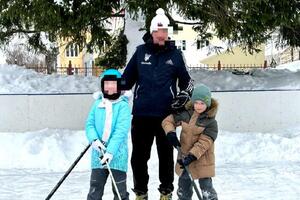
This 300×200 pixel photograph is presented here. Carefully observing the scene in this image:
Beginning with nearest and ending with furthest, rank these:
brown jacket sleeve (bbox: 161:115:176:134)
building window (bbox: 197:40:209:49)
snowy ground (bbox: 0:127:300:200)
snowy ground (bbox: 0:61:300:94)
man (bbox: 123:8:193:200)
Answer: brown jacket sleeve (bbox: 161:115:176:134), man (bbox: 123:8:193:200), snowy ground (bbox: 0:127:300:200), snowy ground (bbox: 0:61:300:94), building window (bbox: 197:40:209:49)

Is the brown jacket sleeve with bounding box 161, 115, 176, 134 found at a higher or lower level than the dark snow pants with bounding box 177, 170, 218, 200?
higher

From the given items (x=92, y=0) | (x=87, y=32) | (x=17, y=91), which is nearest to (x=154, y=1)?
(x=92, y=0)

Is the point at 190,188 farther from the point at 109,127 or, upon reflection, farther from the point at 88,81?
the point at 88,81

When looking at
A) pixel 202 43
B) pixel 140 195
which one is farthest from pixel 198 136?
pixel 202 43

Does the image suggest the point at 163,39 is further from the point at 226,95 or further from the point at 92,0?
the point at 226,95

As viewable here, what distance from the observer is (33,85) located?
9789 millimetres

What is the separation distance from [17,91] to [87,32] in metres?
1.48

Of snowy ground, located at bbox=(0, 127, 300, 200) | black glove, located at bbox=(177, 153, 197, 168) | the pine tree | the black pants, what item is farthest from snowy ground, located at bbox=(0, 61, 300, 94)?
black glove, located at bbox=(177, 153, 197, 168)

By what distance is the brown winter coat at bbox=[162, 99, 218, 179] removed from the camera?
4.54m

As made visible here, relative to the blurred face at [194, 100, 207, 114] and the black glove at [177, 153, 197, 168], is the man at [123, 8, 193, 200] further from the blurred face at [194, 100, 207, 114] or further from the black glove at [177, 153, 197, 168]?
the black glove at [177, 153, 197, 168]

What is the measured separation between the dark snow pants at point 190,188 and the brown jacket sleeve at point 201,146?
0.86 feet

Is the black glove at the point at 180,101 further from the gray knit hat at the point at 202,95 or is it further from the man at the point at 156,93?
the gray knit hat at the point at 202,95

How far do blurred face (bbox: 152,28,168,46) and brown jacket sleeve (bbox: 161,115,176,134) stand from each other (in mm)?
647

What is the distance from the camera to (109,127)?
4402 millimetres
